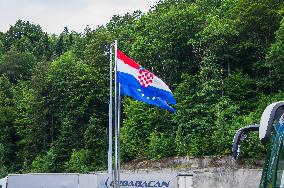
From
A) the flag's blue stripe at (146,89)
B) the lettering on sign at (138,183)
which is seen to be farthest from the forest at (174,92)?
the flag's blue stripe at (146,89)

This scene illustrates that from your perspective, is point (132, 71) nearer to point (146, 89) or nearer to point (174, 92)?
point (146, 89)

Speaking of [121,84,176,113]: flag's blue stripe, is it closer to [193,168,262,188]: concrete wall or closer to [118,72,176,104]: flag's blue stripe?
[118,72,176,104]: flag's blue stripe

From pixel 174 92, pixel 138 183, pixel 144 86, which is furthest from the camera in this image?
pixel 174 92

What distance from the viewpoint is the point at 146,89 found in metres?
19.2

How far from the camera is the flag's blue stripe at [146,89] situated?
19.1 m

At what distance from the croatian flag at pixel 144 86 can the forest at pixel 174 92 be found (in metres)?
19.9

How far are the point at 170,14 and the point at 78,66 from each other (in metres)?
14.3

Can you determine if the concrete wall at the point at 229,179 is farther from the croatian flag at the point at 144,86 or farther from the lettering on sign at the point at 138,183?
the croatian flag at the point at 144,86

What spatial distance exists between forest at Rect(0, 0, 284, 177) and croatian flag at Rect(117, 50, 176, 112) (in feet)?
65.2

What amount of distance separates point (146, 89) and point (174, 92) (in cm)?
3464

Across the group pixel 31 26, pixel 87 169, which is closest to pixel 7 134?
pixel 87 169

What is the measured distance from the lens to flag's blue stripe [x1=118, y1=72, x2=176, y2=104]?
62.7 ft

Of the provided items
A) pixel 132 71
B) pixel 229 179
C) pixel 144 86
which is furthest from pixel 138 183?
pixel 229 179

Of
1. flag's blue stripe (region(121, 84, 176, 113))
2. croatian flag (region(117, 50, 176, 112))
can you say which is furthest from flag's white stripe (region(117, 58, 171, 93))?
flag's blue stripe (region(121, 84, 176, 113))
